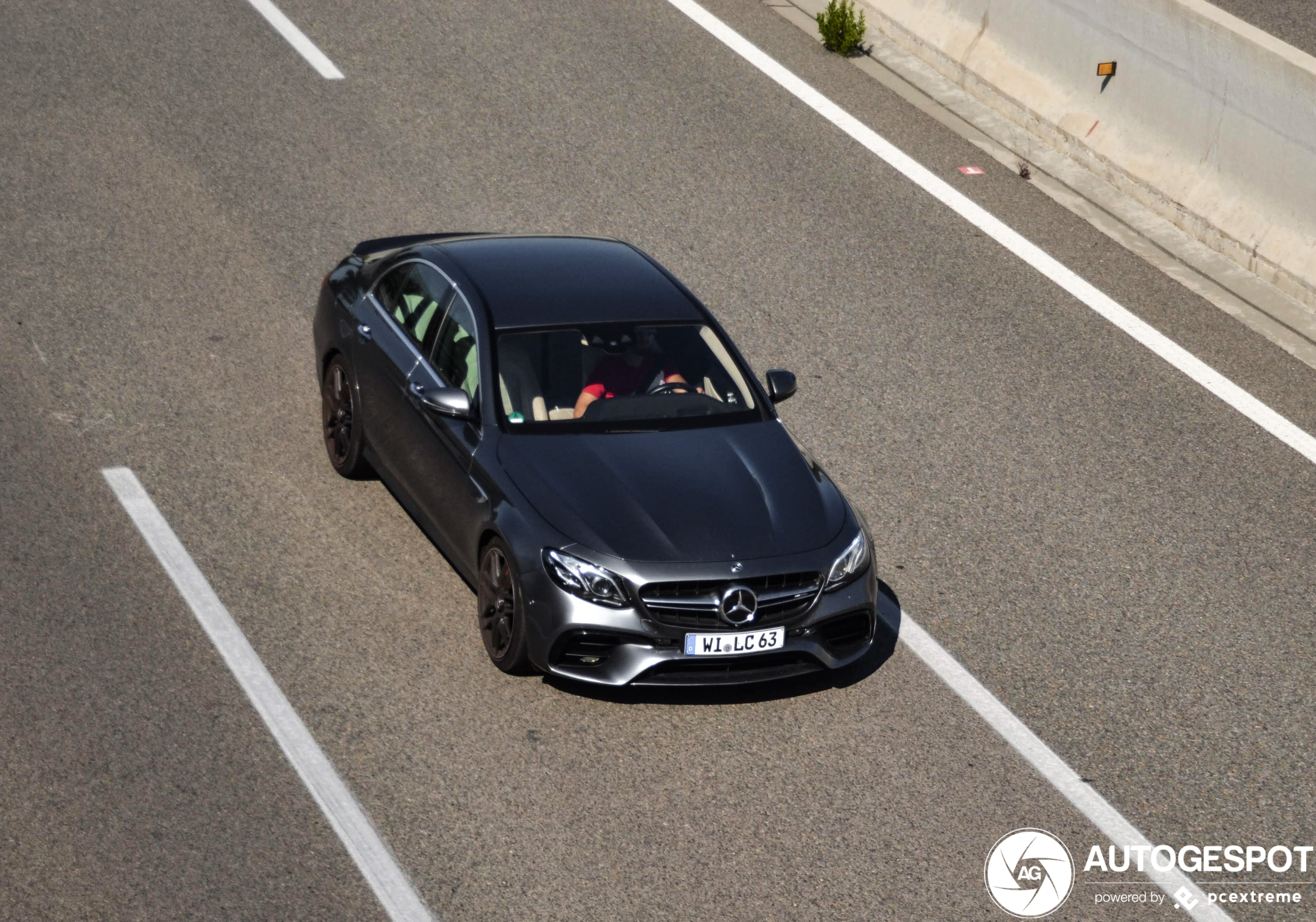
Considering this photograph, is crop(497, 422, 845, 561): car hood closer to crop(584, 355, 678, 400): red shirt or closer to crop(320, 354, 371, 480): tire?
crop(584, 355, 678, 400): red shirt

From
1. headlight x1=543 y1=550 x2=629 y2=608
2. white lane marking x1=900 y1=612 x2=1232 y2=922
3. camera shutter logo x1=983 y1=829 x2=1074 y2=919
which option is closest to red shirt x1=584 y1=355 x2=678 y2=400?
headlight x1=543 y1=550 x2=629 y2=608

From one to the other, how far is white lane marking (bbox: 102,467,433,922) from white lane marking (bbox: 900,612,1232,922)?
2882mm

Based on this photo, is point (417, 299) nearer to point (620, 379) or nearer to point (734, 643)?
point (620, 379)

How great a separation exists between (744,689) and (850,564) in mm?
Answer: 799

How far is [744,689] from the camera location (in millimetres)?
7535

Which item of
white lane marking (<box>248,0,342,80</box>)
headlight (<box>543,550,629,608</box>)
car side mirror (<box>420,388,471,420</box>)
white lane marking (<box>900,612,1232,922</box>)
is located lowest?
white lane marking (<box>248,0,342,80</box>)

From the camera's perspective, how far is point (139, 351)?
1015cm

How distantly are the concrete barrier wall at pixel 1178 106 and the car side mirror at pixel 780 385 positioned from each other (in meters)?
5.28

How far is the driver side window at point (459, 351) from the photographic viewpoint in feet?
26.0

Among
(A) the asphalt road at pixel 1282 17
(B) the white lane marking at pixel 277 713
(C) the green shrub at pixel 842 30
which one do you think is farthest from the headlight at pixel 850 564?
(C) the green shrub at pixel 842 30

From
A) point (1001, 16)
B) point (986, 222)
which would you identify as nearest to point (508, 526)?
point (986, 222)

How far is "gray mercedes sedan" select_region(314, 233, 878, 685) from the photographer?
696 centimetres

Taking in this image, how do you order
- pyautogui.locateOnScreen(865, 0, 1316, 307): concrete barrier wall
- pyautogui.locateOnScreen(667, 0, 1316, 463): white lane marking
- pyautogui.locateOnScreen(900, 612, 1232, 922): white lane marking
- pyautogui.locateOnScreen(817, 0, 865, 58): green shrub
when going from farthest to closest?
1. pyautogui.locateOnScreen(817, 0, 865, 58): green shrub
2. pyautogui.locateOnScreen(865, 0, 1316, 307): concrete barrier wall
3. pyautogui.locateOnScreen(667, 0, 1316, 463): white lane marking
4. pyautogui.locateOnScreen(900, 612, 1232, 922): white lane marking

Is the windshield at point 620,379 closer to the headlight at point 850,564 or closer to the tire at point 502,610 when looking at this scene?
the tire at point 502,610
